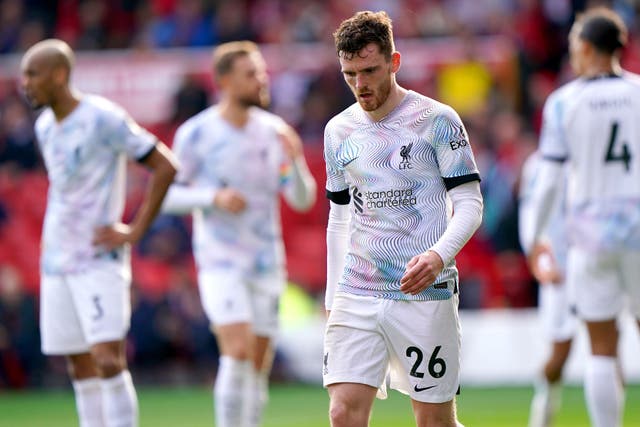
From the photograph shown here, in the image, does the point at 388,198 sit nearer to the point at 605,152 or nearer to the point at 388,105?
the point at 388,105

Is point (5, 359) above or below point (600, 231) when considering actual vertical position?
below

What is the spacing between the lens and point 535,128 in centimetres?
1792

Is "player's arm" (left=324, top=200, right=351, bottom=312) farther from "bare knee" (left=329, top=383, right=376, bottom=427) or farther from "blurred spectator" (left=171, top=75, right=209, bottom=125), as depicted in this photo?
"blurred spectator" (left=171, top=75, right=209, bottom=125)

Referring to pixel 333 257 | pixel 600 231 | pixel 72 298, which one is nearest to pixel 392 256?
pixel 333 257

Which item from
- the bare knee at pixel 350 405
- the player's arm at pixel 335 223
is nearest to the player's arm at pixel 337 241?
the player's arm at pixel 335 223

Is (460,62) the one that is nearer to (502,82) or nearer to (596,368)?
(502,82)

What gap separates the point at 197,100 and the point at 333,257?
A: 11.6 metres

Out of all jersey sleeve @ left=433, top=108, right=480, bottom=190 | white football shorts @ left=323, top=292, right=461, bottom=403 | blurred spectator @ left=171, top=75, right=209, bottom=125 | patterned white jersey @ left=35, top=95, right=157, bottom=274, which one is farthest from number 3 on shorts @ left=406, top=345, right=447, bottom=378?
blurred spectator @ left=171, top=75, right=209, bottom=125

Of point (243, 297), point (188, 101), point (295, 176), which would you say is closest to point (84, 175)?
point (243, 297)

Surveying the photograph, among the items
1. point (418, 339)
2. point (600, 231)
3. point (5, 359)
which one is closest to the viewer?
point (418, 339)

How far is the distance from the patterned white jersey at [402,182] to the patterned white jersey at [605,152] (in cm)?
234

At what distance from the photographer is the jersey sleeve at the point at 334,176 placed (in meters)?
6.71

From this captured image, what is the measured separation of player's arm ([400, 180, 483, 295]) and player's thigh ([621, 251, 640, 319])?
8.02ft

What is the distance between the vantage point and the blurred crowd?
1678 centimetres
